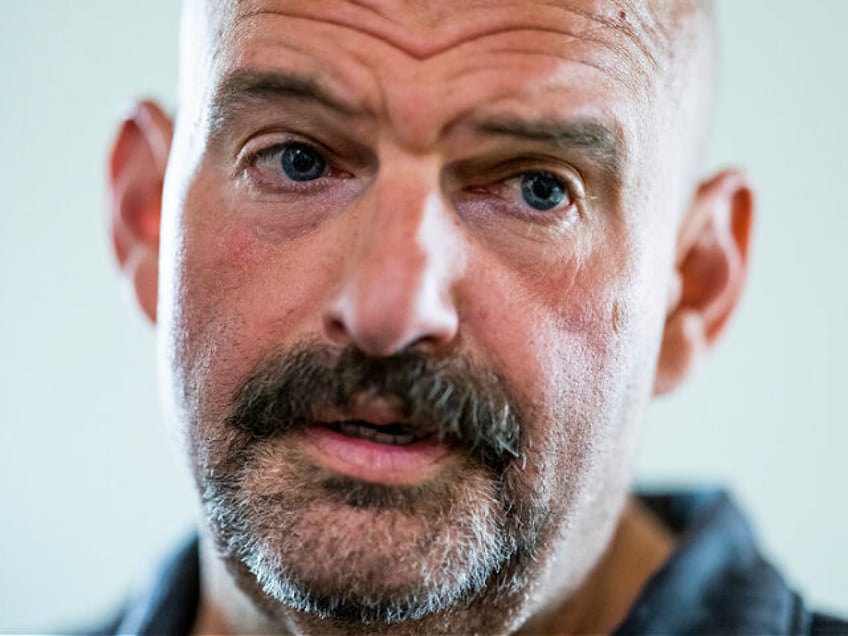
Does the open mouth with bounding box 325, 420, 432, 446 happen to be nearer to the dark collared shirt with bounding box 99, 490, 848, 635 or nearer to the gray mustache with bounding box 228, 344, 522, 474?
the gray mustache with bounding box 228, 344, 522, 474

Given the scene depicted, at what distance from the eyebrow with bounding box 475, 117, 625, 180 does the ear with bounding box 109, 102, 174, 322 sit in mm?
490

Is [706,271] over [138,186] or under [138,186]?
over

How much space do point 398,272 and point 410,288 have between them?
0.06 feet

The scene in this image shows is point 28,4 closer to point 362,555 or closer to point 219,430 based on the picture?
point 219,430

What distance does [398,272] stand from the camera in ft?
3.68

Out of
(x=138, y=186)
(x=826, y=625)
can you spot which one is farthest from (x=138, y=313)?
(x=826, y=625)

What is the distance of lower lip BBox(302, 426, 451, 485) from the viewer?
45.1 inches

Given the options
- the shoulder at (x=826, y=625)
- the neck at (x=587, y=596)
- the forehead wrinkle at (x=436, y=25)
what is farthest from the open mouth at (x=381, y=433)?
the shoulder at (x=826, y=625)

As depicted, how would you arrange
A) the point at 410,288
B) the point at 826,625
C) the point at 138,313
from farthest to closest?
the point at 138,313 → the point at 826,625 → the point at 410,288

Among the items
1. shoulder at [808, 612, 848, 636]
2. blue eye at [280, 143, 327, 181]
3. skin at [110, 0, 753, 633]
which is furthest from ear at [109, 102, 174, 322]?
shoulder at [808, 612, 848, 636]

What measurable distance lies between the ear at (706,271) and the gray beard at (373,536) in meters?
0.34

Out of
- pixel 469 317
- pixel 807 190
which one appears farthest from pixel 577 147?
pixel 807 190

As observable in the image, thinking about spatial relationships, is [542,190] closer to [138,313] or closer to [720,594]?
[720,594]

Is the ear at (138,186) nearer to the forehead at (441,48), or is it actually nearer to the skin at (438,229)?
the skin at (438,229)
